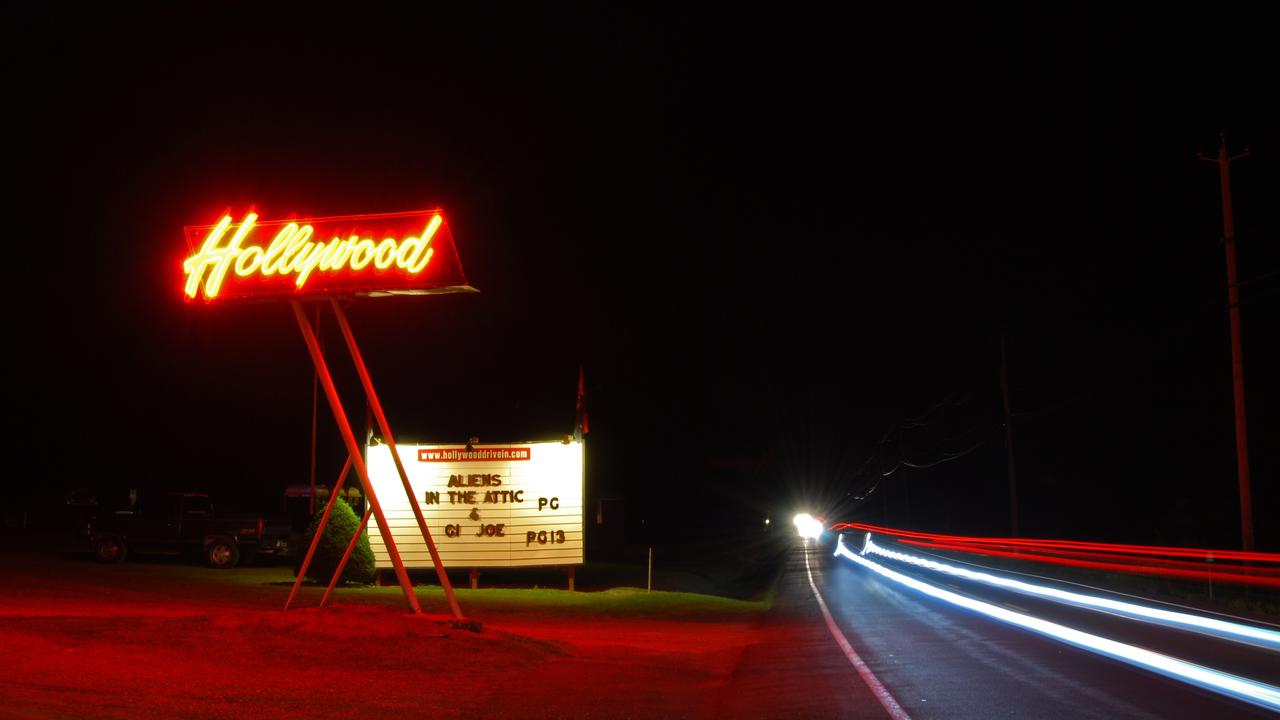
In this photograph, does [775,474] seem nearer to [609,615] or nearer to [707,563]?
[707,563]

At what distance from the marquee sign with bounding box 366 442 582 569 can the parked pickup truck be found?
7137 millimetres

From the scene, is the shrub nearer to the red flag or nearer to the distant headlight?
the red flag

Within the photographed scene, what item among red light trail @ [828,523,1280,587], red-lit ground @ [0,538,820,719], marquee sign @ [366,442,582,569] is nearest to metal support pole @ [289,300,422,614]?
red-lit ground @ [0,538,820,719]

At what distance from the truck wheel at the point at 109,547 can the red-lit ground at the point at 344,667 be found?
A: 13.0 metres

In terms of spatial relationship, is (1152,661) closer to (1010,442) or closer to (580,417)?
(580,417)

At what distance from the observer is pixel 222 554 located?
104 ft

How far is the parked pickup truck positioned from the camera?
3162 cm

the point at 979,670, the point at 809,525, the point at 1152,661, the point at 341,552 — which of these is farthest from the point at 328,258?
the point at 809,525

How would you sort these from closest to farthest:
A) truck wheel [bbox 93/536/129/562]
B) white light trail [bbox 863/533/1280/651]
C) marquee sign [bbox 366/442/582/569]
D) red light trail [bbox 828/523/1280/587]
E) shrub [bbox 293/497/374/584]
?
white light trail [bbox 863/533/1280/651] → red light trail [bbox 828/523/1280/587] → shrub [bbox 293/497/374/584] → marquee sign [bbox 366/442/582/569] → truck wheel [bbox 93/536/129/562]

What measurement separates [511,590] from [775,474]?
379 ft

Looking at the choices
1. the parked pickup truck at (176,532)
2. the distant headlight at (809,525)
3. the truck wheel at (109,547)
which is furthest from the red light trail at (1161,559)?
the distant headlight at (809,525)

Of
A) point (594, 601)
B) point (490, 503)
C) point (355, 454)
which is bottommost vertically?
point (594, 601)

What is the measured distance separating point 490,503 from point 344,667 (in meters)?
14.7

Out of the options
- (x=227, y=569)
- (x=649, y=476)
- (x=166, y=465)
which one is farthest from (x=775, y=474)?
(x=227, y=569)
